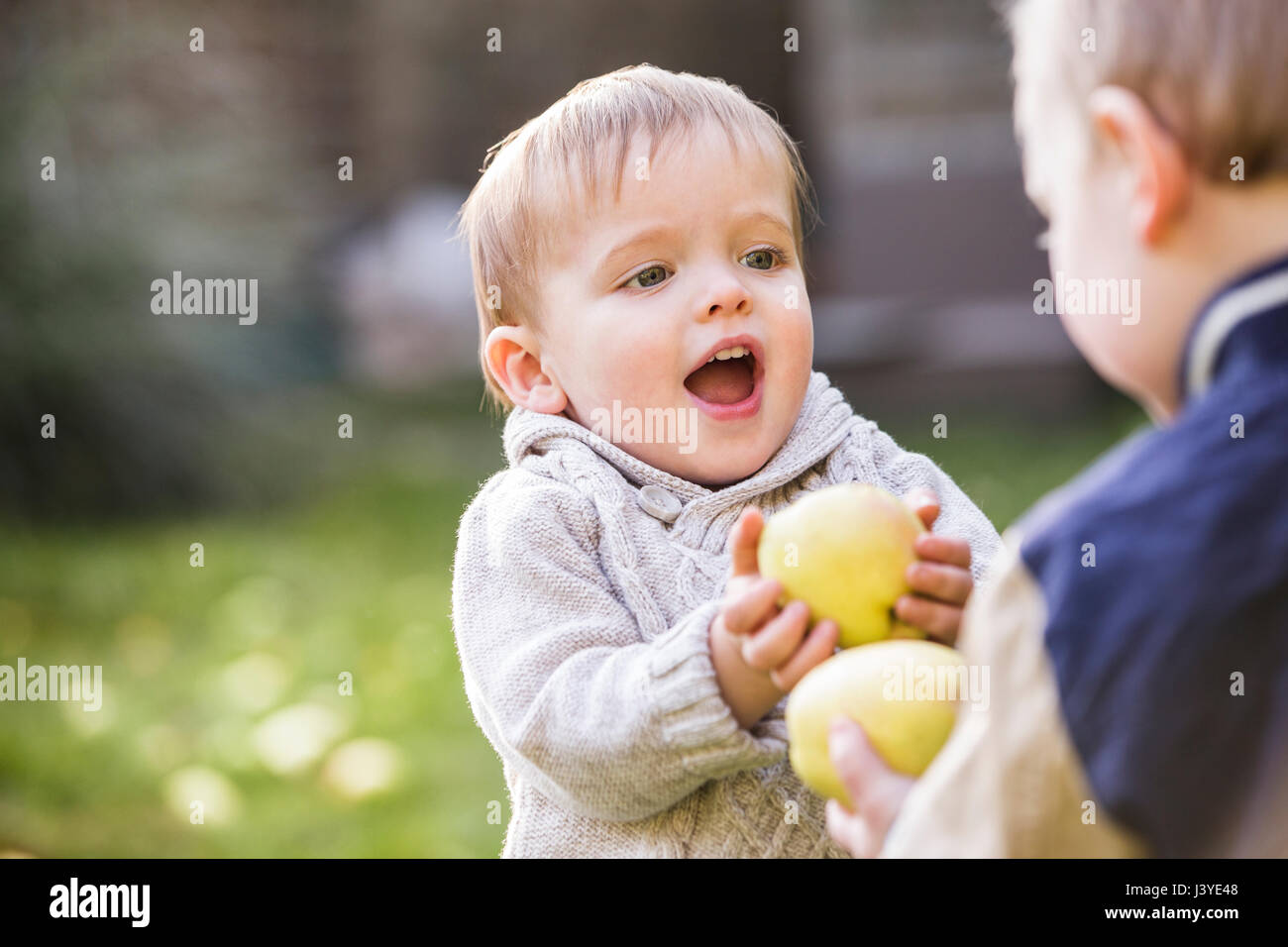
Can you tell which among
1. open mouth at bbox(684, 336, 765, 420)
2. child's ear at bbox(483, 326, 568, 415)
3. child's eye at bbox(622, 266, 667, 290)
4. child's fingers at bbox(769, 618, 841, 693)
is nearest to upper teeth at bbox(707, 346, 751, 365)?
open mouth at bbox(684, 336, 765, 420)

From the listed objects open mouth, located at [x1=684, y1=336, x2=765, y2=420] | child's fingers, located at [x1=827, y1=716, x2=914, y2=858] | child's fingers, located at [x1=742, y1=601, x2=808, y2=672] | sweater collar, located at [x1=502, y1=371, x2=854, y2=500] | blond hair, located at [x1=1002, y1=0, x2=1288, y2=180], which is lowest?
child's fingers, located at [x1=827, y1=716, x2=914, y2=858]

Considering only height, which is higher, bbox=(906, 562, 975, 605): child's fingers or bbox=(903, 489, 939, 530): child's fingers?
bbox=(903, 489, 939, 530): child's fingers

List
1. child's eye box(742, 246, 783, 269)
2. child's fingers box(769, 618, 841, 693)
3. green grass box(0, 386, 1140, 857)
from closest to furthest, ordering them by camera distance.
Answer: child's fingers box(769, 618, 841, 693) < child's eye box(742, 246, 783, 269) < green grass box(0, 386, 1140, 857)

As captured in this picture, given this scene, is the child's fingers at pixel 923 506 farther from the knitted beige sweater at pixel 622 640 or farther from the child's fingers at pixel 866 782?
the child's fingers at pixel 866 782

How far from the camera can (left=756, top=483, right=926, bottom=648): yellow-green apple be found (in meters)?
1.44

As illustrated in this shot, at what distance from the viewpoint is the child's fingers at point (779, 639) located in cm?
143

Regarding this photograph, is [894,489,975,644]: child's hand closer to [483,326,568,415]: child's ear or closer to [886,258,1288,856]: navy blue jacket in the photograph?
[886,258,1288,856]: navy blue jacket

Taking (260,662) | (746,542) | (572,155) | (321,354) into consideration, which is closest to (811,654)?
(746,542)

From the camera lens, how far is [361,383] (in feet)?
28.4

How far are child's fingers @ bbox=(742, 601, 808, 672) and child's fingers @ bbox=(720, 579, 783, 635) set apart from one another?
0.01m

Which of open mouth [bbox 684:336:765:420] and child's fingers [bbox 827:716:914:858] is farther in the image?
open mouth [bbox 684:336:765:420]

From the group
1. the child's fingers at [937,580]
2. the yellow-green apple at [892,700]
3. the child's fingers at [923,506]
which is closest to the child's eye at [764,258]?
the child's fingers at [923,506]
